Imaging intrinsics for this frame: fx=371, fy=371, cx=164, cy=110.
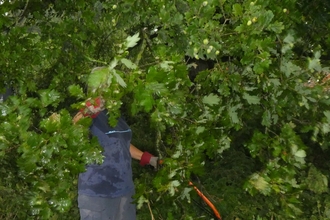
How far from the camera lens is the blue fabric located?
2.84 metres

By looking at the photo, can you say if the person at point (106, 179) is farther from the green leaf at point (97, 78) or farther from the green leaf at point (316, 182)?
the green leaf at point (316, 182)

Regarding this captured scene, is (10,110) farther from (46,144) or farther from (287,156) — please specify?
(287,156)

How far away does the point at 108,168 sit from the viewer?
9.56ft

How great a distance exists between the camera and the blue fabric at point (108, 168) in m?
2.84

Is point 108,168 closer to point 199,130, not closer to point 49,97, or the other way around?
point 199,130

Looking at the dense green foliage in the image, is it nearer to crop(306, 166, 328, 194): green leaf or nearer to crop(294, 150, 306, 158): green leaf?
crop(294, 150, 306, 158): green leaf

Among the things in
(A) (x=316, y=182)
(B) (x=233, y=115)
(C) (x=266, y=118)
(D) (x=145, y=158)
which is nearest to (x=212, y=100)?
(B) (x=233, y=115)

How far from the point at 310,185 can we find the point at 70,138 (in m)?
4.60

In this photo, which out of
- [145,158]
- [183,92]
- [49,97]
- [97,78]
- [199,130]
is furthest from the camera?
[145,158]

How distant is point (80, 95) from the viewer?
1511mm

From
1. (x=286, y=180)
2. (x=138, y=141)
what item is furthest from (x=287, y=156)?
(x=138, y=141)

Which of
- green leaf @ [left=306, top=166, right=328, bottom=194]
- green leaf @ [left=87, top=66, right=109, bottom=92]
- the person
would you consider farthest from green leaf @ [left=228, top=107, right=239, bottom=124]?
green leaf @ [left=306, top=166, right=328, bottom=194]

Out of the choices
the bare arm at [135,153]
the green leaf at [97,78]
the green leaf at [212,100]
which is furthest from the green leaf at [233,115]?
the bare arm at [135,153]

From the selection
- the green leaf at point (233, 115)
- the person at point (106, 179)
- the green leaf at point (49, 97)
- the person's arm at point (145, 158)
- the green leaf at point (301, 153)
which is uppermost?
the green leaf at point (49, 97)
